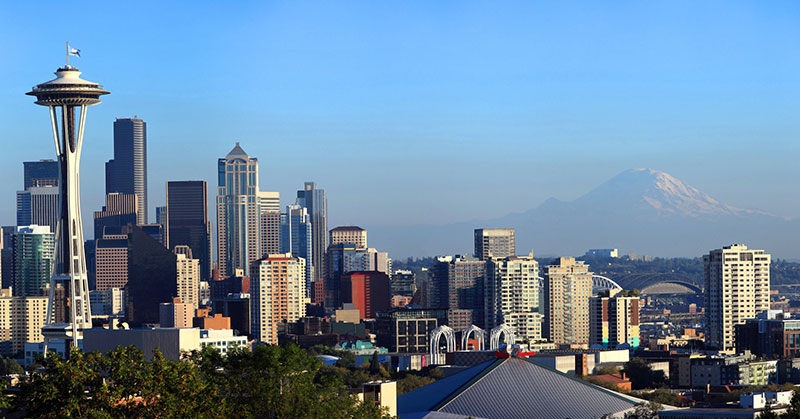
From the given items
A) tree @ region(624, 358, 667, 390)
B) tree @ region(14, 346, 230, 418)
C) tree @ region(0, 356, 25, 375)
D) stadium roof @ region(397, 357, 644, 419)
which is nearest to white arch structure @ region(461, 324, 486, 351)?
tree @ region(624, 358, 667, 390)

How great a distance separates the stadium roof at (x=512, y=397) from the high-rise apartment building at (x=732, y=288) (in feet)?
316

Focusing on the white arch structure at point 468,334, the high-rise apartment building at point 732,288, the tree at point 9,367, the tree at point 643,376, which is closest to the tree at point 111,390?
the tree at point 643,376

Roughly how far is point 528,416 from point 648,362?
62396 millimetres

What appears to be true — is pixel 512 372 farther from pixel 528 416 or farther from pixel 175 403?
pixel 175 403

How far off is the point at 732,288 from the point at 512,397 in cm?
10444

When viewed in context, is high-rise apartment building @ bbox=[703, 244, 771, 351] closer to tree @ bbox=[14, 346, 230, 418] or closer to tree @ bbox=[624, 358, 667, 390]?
tree @ bbox=[624, 358, 667, 390]

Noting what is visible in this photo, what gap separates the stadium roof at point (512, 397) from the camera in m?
81.1

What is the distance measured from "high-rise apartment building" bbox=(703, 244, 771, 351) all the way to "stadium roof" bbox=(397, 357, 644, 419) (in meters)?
96.2

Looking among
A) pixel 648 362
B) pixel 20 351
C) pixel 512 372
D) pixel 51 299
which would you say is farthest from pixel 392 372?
pixel 20 351

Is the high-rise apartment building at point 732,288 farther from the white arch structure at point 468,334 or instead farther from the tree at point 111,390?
the tree at point 111,390

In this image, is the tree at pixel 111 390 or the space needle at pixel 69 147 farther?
the space needle at pixel 69 147

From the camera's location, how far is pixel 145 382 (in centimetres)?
4288

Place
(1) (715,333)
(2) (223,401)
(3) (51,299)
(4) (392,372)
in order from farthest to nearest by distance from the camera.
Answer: (1) (715,333)
(3) (51,299)
(4) (392,372)
(2) (223,401)

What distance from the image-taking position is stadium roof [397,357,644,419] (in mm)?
81125
